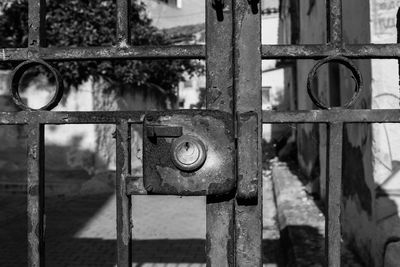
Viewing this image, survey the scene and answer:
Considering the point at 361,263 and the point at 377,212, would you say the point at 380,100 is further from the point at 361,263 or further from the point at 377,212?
the point at 361,263

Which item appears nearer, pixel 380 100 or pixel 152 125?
→ pixel 152 125

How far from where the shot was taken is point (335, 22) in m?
1.26

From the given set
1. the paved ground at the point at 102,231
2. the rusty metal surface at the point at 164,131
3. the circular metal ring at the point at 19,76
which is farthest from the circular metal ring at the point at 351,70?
the paved ground at the point at 102,231

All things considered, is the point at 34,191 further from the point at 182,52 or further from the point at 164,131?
the point at 182,52

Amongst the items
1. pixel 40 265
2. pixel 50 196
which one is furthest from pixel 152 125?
pixel 50 196

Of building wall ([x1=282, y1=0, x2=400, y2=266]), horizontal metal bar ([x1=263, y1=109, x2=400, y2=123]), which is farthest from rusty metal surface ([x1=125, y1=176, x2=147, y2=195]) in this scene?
building wall ([x1=282, y1=0, x2=400, y2=266])

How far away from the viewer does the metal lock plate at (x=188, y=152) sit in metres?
1.15

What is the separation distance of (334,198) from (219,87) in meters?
0.44

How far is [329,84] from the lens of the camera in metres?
5.81

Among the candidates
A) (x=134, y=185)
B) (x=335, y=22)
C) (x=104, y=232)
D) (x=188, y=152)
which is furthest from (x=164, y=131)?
(x=104, y=232)

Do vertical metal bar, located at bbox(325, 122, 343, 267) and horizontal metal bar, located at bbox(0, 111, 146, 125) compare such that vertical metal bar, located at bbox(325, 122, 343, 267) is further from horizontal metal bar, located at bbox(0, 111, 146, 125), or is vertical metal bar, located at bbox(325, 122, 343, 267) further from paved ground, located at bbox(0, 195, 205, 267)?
paved ground, located at bbox(0, 195, 205, 267)

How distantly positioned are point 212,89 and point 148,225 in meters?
5.44

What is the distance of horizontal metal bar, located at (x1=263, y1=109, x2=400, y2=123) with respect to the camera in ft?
4.08

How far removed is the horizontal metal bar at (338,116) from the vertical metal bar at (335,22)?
19cm
